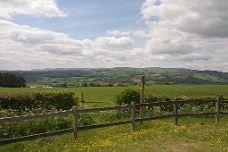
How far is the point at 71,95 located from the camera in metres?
26.3

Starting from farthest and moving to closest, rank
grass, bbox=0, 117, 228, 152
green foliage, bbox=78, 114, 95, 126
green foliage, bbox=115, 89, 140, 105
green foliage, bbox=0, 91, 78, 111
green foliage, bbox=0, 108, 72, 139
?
1. green foliage, bbox=115, 89, 140, 105
2. green foliage, bbox=0, 91, 78, 111
3. green foliage, bbox=78, 114, 95, 126
4. green foliage, bbox=0, 108, 72, 139
5. grass, bbox=0, 117, 228, 152

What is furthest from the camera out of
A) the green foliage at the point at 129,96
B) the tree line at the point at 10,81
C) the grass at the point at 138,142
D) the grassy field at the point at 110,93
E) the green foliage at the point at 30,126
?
the tree line at the point at 10,81

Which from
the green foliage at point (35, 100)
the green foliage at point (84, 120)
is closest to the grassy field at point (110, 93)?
the green foliage at point (35, 100)

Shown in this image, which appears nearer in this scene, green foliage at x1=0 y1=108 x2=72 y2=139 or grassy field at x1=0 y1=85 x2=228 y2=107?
green foliage at x1=0 y1=108 x2=72 y2=139

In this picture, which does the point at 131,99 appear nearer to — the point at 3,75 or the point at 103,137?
the point at 103,137

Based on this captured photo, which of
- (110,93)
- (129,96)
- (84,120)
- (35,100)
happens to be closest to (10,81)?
(110,93)

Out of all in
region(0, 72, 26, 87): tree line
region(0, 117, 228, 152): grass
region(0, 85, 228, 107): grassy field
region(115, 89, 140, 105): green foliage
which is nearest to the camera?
region(0, 117, 228, 152): grass

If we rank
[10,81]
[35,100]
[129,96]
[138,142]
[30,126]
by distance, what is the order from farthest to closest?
[10,81], [129,96], [35,100], [30,126], [138,142]

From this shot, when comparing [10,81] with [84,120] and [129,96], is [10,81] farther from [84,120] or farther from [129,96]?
[84,120]

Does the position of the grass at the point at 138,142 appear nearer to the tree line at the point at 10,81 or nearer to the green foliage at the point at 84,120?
the green foliage at the point at 84,120

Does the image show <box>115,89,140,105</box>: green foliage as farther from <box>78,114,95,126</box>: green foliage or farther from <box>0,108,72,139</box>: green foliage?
<box>0,108,72,139</box>: green foliage

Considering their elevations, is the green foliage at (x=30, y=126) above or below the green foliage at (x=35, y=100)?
below

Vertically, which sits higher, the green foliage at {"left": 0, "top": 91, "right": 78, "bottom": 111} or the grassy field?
the green foliage at {"left": 0, "top": 91, "right": 78, "bottom": 111}

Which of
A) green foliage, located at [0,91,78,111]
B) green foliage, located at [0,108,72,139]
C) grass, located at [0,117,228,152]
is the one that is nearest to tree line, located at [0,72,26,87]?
green foliage, located at [0,91,78,111]
